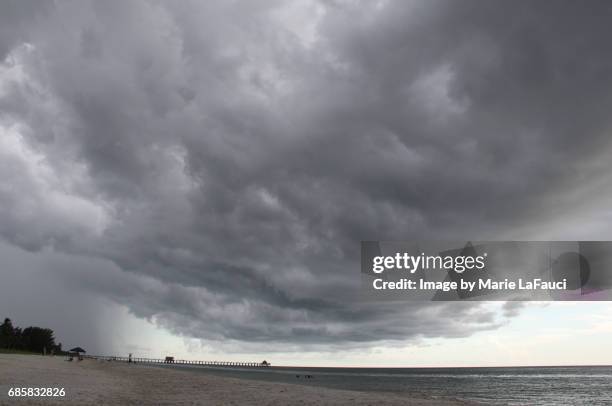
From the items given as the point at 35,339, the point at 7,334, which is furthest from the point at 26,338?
the point at 7,334

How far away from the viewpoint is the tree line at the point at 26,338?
122 meters

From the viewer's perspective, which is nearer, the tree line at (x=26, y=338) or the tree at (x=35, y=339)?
the tree line at (x=26, y=338)

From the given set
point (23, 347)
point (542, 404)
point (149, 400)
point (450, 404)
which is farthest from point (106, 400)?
point (23, 347)

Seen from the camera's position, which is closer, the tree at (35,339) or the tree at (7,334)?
the tree at (7,334)

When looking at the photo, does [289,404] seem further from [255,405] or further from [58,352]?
[58,352]

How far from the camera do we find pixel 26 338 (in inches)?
5443

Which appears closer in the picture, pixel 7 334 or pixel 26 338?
pixel 7 334

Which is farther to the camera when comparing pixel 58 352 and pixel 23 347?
pixel 58 352

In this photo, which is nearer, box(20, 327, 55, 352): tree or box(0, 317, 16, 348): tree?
box(0, 317, 16, 348): tree

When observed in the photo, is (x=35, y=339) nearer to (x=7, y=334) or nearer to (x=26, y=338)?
(x=26, y=338)

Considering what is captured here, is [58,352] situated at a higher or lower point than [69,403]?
lower

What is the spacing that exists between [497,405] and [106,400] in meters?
40.4

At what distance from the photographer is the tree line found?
401ft

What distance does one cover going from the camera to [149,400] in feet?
95.8
